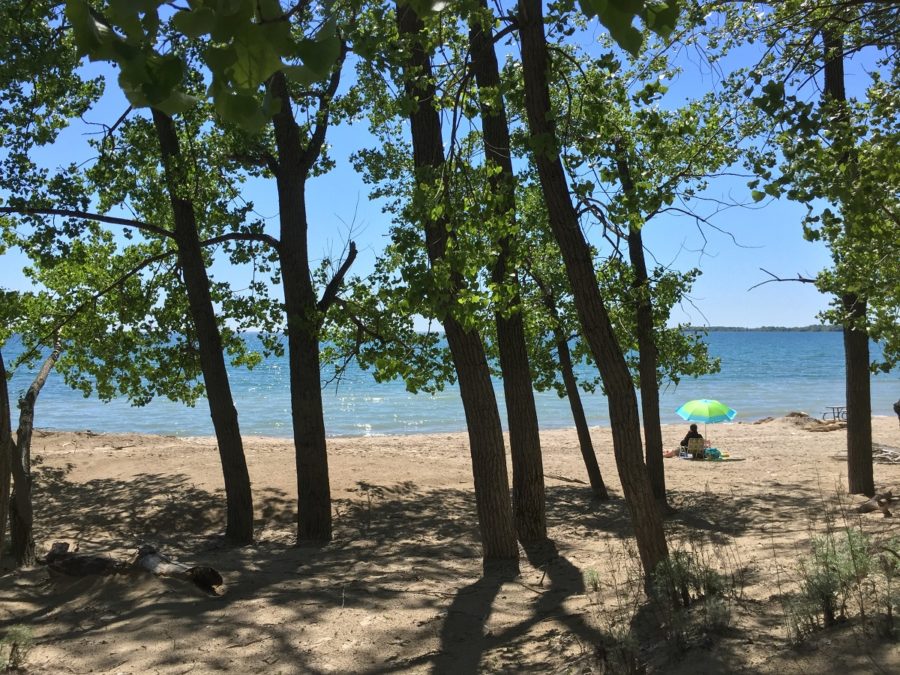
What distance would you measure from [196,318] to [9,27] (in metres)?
4.21

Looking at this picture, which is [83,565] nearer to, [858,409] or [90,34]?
[90,34]

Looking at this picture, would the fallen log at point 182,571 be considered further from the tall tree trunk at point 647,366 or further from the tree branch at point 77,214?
the tall tree trunk at point 647,366

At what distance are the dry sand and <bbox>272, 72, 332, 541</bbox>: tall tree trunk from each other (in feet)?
2.19

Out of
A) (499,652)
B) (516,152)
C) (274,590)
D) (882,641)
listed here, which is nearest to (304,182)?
(516,152)

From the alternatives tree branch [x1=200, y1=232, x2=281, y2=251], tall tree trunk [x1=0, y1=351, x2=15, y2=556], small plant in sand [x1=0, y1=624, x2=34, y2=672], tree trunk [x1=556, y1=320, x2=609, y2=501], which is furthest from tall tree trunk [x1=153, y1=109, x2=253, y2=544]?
tree trunk [x1=556, y1=320, x2=609, y2=501]

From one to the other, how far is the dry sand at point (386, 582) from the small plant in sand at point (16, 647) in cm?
11

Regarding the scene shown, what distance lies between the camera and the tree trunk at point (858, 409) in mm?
11977

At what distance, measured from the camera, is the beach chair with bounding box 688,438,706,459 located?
21.5 meters

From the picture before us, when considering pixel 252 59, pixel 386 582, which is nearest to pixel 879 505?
pixel 386 582

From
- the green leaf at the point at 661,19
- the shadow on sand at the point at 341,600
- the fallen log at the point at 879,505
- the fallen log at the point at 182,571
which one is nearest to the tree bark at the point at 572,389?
the shadow on sand at the point at 341,600

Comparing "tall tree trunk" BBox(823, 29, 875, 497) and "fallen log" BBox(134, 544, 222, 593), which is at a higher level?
"tall tree trunk" BBox(823, 29, 875, 497)

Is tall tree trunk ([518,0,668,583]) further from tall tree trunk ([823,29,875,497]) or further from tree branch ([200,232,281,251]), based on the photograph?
tall tree trunk ([823,29,875,497])

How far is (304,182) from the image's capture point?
11.2 m

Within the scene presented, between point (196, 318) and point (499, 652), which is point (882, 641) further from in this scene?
point (196, 318)
